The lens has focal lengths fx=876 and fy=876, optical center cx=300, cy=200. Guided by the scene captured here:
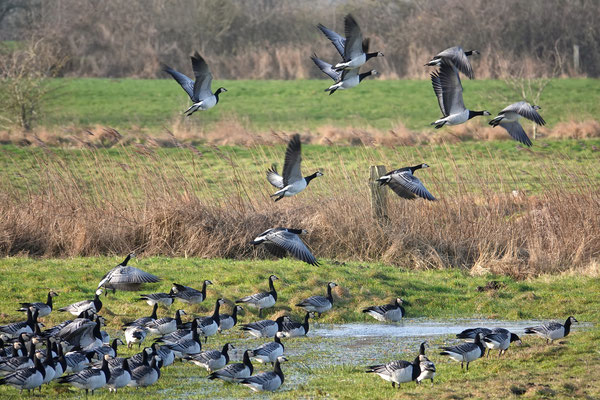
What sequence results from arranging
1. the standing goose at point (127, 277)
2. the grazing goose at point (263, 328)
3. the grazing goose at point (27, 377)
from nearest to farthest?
the grazing goose at point (27, 377) → the grazing goose at point (263, 328) → the standing goose at point (127, 277)

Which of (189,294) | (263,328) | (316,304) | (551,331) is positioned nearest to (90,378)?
(263,328)

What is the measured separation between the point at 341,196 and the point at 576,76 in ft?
131

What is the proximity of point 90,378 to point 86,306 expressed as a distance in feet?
12.0

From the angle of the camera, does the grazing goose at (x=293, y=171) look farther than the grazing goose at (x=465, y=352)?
Yes

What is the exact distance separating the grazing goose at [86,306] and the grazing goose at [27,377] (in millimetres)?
3061

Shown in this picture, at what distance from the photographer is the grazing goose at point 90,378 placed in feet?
32.0

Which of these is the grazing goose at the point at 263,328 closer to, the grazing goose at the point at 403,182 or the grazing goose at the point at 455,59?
the grazing goose at the point at 403,182

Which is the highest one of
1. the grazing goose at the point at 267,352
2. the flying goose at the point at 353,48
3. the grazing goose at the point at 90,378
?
the flying goose at the point at 353,48

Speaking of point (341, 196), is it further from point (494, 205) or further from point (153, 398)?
point (153, 398)

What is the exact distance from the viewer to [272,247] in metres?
13.9

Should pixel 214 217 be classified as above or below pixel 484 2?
below

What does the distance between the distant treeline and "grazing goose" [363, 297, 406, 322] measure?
38886 mm

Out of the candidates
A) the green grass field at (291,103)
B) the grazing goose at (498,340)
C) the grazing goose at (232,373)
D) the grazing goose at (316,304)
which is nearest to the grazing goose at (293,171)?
the grazing goose at (316,304)

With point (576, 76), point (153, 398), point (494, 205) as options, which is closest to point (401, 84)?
point (576, 76)
